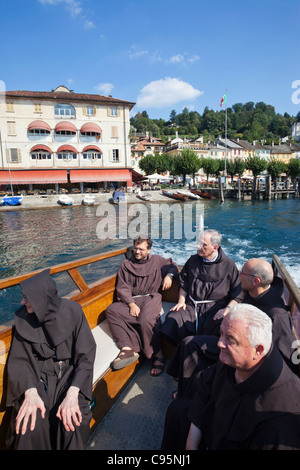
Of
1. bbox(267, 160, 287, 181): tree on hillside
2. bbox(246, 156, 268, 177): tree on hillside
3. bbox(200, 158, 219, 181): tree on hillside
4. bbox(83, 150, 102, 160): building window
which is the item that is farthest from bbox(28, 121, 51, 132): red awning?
bbox(267, 160, 287, 181): tree on hillside

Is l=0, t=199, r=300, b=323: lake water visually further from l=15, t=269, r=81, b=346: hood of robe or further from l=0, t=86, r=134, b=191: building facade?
l=0, t=86, r=134, b=191: building facade

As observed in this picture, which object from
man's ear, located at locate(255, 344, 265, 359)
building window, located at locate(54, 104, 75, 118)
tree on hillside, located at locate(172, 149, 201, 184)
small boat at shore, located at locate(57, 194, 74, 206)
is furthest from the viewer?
Result: tree on hillside, located at locate(172, 149, 201, 184)

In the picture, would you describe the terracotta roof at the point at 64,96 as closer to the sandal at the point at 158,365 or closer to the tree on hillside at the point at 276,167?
the tree on hillside at the point at 276,167

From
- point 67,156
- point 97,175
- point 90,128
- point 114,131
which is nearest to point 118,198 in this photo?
point 97,175

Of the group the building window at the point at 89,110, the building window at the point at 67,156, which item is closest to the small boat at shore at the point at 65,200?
the building window at the point at 67,156

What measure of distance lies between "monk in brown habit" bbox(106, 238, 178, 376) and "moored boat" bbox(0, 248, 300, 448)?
0.42 feet

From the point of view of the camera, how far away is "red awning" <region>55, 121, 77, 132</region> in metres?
36.6

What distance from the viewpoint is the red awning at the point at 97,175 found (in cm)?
3797

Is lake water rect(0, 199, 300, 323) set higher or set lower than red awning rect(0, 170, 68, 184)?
lower

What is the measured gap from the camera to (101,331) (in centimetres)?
330
